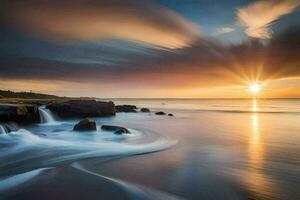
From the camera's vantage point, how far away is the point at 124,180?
27.0 feet

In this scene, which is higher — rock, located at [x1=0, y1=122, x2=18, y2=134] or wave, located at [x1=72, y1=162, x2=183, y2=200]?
rock, located at [x1=0, y1=122, x2=18, y2=134]

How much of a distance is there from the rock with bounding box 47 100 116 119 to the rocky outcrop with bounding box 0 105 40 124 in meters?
6.08

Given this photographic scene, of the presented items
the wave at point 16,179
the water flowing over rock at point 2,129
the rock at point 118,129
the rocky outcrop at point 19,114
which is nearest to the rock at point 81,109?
the rocky outcrop at point 19,114

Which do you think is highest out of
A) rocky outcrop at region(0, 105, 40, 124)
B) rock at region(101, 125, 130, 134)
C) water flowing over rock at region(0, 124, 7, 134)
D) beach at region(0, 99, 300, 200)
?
rocky outcrop at region(0, 105, 40, 124)

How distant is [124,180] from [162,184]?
51.8 inches

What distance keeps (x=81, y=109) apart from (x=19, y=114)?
12272 millimetres

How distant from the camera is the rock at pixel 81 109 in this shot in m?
32.6

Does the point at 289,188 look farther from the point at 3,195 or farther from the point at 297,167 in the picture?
the point at 3,195

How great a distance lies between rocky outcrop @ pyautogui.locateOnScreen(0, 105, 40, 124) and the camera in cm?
2170

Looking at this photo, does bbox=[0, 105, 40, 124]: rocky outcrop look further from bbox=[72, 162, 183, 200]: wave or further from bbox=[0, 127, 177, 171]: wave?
bbox=[72, 162, 183, 200]: wave

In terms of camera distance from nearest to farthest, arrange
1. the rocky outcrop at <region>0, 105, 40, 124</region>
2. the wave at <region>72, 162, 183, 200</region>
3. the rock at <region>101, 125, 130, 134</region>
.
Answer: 1. the wave at <region>72, 162, 183, 200</region>
2. the rock at <region>101, 125, 130, 134</region>
3. the rocky outcrop at <region>0, 105, 40, 124</region>

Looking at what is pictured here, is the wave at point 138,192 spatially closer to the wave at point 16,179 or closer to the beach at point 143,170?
the beach at point 143,170

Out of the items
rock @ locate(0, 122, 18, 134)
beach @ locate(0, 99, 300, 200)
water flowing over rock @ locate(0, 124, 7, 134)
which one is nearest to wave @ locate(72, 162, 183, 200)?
beach @ locate(0, 99, 300, 200)

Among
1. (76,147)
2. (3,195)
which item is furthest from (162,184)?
(76,147)
